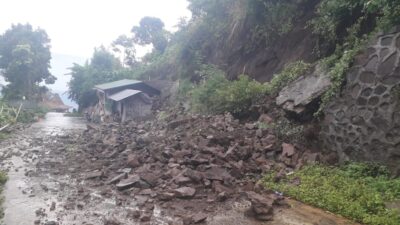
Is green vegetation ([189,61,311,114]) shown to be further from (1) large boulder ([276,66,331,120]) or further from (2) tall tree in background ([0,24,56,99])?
(2) tall tree in background ([0,24,56,99])

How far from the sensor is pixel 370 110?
9.12 m

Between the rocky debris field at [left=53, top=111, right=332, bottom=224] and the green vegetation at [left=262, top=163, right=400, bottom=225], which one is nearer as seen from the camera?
the green vegetation at [left=262, top=163, right=400, bottom=225]

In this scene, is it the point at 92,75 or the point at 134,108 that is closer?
the point at 134,108

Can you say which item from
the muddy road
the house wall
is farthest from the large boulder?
the house wall

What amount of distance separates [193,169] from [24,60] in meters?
37.6

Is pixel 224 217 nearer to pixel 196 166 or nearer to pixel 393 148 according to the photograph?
pixel 196 166

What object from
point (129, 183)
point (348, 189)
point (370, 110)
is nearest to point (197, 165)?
point (129, 183)

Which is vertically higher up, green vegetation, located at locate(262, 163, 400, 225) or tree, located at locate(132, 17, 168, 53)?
tree, located at locate(132, 17, 168, 53)

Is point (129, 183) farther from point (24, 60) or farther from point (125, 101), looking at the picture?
point (24, 60)

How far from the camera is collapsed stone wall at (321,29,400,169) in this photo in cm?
851

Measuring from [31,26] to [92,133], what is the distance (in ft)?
108

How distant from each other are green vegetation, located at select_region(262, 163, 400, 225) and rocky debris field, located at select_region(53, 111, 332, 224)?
49cm

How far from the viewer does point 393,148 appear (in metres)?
A: 8.28

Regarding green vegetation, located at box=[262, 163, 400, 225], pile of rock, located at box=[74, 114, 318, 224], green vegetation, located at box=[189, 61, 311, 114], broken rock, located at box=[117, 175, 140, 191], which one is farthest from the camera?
green vegetation, located at box=[189, 61, 311, 114]
